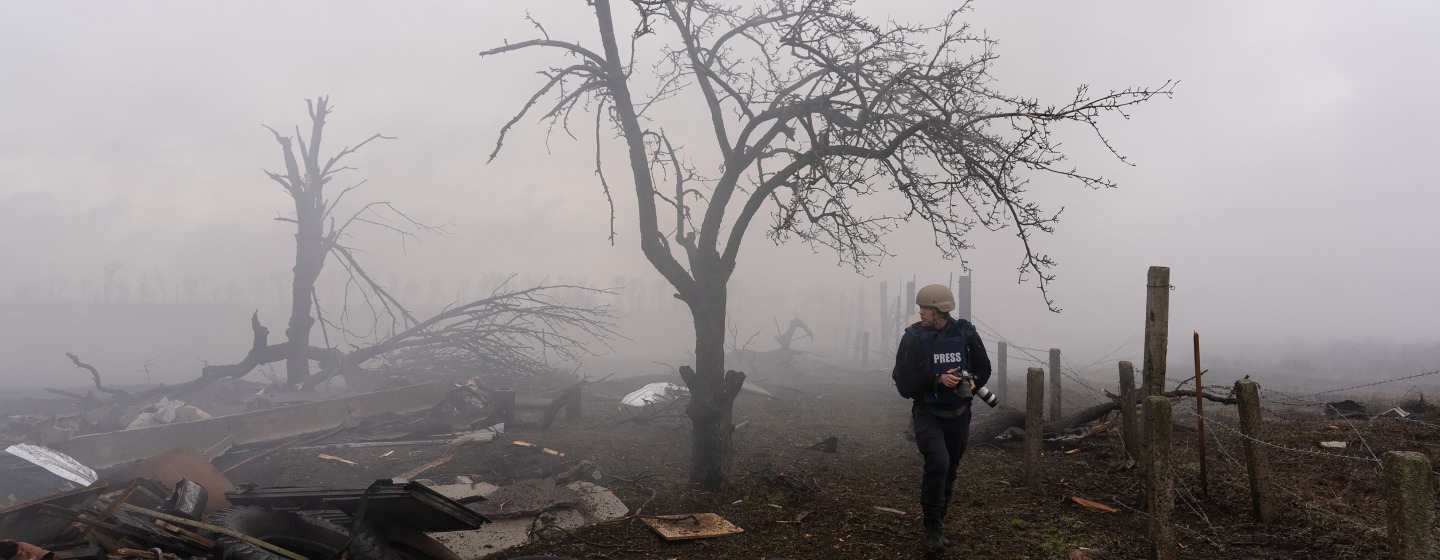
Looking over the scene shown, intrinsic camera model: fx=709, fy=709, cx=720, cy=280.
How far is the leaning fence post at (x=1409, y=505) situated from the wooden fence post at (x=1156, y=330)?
2.29 metres

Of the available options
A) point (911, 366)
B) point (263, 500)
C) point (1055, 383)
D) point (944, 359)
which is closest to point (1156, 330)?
point (944, 359)

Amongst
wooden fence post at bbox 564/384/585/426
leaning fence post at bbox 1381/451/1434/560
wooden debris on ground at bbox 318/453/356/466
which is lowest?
wooden debris on ground at bbox 318/453/356/466

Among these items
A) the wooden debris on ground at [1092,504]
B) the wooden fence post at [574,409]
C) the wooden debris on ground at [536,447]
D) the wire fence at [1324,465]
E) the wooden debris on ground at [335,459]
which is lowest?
the wooden debris on ground at [335,459]

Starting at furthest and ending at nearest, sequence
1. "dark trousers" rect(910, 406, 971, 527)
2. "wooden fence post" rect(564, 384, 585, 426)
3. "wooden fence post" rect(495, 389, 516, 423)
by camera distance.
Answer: "wooden fence post" rect(564, 384, 585, 426) < "wooden fence post" rect(495, 389, 516, 423) < "dark trousers" rect(910, 406, 971, 527)

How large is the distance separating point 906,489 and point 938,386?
259 cm

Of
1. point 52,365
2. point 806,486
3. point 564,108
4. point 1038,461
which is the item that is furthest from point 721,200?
point 52,365

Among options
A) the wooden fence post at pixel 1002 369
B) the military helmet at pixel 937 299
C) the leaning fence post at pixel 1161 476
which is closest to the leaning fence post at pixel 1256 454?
the leaning fence post at pixel 1161 476

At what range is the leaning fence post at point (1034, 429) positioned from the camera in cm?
680

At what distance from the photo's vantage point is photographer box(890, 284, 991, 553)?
5.04m

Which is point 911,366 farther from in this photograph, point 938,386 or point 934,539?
point 934,539

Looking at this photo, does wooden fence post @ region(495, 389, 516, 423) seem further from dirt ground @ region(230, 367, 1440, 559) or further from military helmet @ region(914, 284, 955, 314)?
military helmet @ region(914, 284, 955, 314)

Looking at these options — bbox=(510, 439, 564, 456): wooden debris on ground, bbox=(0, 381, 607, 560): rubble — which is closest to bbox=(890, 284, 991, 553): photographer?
bbox=(0, 381, 607, 560): rubble

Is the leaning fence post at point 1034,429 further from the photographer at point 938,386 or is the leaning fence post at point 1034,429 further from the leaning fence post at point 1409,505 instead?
the leaning fence post at point 1409,505

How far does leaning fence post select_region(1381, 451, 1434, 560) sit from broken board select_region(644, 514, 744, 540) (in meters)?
4.10
